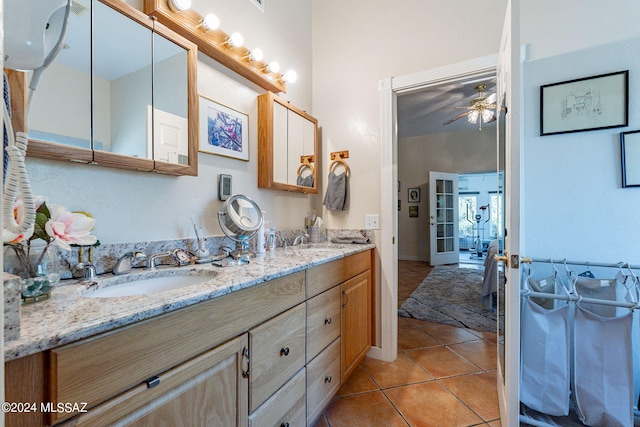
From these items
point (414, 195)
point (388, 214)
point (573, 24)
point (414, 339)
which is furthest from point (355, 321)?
point (414, 195)

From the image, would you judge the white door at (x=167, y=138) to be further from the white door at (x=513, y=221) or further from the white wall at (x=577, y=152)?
the white wall at (x=577, y=152)

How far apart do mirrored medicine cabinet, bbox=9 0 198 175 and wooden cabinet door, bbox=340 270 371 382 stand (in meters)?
1.16

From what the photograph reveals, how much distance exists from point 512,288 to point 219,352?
1.25 metres

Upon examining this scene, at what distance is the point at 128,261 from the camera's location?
1.09 metres

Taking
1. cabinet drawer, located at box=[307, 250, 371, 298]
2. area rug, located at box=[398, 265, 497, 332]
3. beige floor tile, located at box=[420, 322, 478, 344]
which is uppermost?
cabinet drawer, located at box=[307, 250, 371, 298]

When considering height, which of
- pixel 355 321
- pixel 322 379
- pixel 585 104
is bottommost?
pixel 322 379

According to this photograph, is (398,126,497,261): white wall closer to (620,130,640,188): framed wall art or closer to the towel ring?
the towel ring

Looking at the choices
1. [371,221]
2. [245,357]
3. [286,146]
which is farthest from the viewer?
[371,221]

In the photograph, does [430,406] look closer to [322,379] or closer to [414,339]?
[322,379]

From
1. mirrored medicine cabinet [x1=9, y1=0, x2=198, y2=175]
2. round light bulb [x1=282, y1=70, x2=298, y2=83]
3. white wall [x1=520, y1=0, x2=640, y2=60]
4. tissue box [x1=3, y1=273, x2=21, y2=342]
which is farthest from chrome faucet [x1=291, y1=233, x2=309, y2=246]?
white wall [x1=520, y1=0, x2=640, y2=60]

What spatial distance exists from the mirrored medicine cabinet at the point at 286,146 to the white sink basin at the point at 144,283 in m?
0.86

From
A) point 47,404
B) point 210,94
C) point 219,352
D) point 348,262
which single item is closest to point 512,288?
point 348,262

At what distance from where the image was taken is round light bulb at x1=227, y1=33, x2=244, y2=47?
1587mm

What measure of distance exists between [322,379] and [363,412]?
0.36 metres
